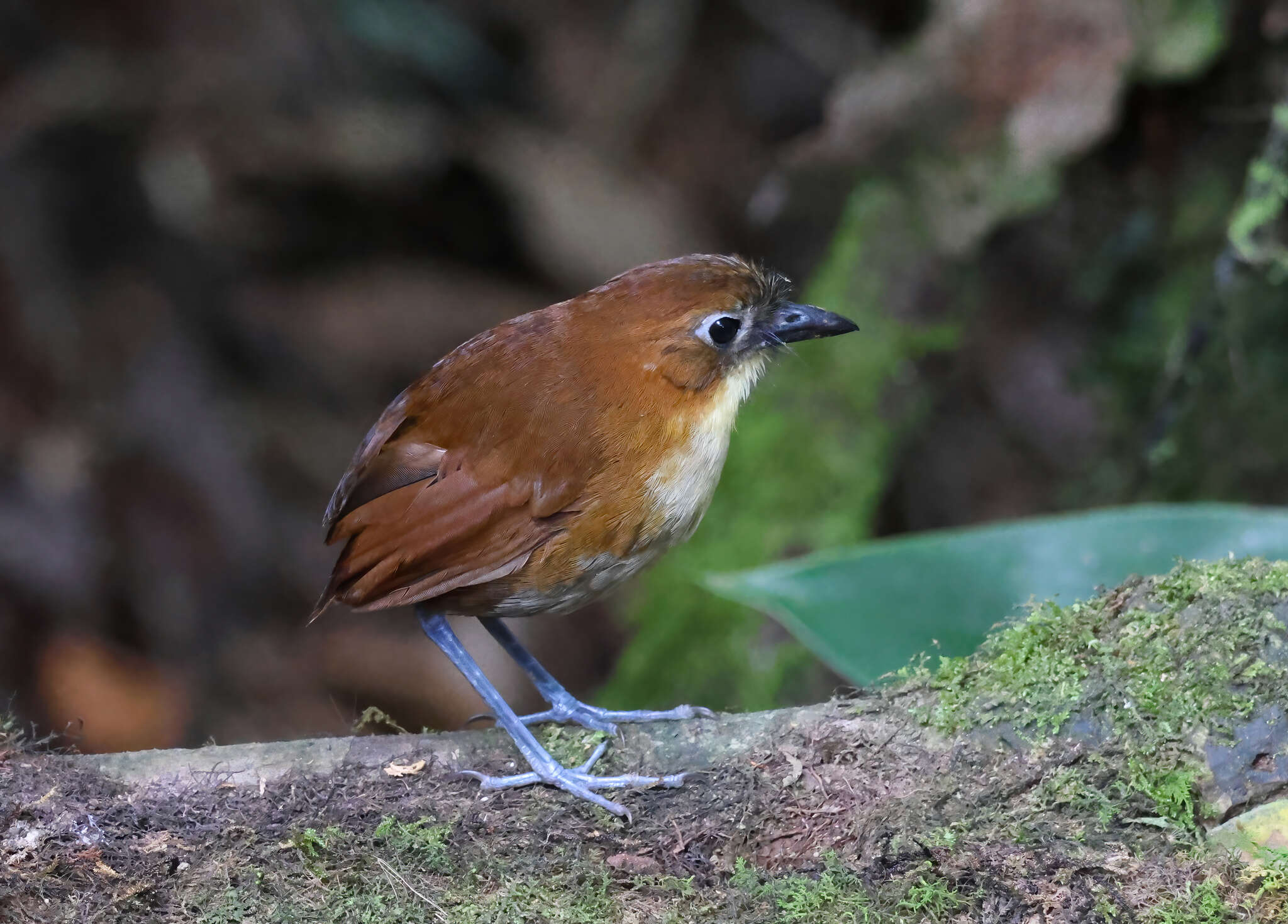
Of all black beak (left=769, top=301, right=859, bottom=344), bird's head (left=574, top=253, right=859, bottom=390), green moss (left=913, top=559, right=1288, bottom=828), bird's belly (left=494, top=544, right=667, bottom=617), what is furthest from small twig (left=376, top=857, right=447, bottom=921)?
black beak (left=769, top=301, right=859, bottom=344)

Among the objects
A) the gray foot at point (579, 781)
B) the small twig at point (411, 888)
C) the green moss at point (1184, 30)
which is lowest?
the small twig at point (411, 888)

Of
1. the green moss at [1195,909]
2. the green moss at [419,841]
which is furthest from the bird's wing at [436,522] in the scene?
the green moss at [1195,909]

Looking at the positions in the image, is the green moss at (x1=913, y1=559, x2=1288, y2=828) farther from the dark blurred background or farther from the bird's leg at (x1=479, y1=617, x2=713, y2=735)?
the dark blurred background

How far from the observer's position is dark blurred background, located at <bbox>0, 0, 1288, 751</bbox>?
3.63 meters

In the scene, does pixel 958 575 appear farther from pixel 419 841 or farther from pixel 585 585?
pixel 419 841

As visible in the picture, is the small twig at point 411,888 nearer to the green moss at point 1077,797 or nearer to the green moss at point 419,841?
the green moss at point 419,841

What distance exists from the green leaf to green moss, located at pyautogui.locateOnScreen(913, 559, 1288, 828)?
0.57 meters

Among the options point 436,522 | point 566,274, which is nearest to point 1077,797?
point 436,522

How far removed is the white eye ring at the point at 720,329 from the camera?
2.10 meters

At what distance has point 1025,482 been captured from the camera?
418 centimetres

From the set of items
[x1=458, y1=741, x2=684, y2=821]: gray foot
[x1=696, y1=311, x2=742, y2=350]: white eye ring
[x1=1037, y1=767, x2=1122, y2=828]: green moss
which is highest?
[x1=696, y1=311, x2=742, y2=350]: white eye ring

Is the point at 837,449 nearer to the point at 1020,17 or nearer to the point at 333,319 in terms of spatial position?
the point at 1020,17

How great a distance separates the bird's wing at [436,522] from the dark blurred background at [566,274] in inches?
11.8

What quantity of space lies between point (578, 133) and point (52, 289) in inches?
101
